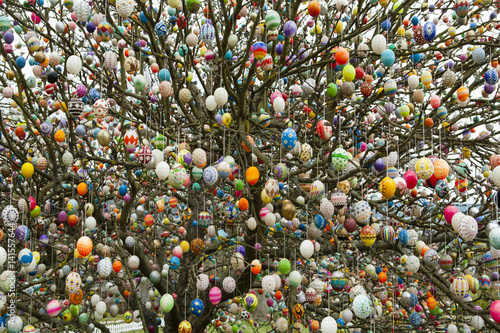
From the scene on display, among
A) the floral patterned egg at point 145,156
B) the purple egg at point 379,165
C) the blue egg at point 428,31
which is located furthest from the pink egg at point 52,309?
the blue egg at point 428,31

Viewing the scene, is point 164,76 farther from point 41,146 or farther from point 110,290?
point 110,290

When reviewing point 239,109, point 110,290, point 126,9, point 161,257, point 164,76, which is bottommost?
point 110,290

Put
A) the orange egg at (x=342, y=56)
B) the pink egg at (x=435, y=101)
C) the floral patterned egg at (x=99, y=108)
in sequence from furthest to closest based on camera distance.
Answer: the pink egg at (x=435, y=101) < the floral patterned egg at (x=99, y=108) < the orange egg at (x=342, y=56)

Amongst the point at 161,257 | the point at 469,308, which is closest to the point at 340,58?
the point at 469,308

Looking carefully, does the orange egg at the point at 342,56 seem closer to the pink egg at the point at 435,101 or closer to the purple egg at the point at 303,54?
the purple egg at the point at 303,54

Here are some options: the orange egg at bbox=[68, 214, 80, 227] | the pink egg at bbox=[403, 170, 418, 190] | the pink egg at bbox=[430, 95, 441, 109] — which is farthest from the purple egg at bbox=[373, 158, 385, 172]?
the orange egg at bbox=[68, 214, 80, 227]

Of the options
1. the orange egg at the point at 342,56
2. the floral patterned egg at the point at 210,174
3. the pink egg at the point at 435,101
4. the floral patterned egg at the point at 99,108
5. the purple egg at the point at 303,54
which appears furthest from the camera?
the purple egg at the point at 303,54

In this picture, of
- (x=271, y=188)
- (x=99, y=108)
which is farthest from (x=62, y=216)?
(x=271, y=188)

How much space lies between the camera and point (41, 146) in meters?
3.70

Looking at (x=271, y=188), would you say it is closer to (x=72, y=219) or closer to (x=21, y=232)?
(x=21, y=232)

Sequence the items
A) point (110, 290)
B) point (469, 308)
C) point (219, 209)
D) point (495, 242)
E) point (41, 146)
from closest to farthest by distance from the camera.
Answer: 1. point (495, 242)
2. point (469, 308)
3. point (41, 146)
4. point (219, 209)
5. point (110, 290)

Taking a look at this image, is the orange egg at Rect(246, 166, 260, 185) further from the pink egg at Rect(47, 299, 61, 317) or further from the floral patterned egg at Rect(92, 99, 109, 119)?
the pink egg at Rect(47, 299, 61, 317)

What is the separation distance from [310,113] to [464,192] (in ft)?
5.76

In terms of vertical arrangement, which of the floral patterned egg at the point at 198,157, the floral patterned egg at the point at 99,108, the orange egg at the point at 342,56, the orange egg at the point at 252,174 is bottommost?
the orange egg at the point at 252,174
